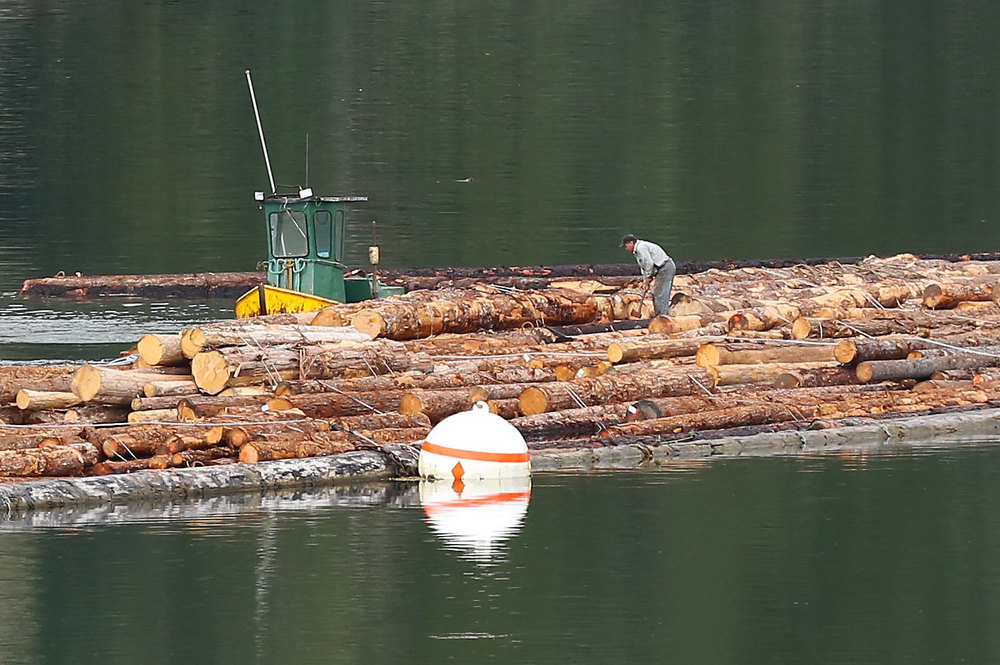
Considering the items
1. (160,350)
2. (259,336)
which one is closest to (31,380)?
(160,350)

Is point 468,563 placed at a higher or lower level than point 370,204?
lower

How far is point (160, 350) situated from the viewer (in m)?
29.0

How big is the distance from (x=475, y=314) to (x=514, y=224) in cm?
2518

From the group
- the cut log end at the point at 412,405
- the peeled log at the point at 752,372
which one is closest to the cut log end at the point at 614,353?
the peeled log at the point at 752,372

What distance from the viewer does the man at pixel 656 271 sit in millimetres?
35500

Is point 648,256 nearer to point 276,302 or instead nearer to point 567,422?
point 276,302

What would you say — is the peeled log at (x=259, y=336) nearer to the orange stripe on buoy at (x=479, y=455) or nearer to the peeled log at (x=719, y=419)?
the orange stripe on buoy at (x=479, y=455)

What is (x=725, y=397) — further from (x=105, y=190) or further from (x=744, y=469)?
(x=105, y=190)

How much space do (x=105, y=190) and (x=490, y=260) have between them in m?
21.4

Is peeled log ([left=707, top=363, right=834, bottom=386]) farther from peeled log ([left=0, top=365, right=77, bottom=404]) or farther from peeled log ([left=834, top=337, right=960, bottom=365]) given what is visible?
peeled log ([left=0, top=365, right=77, bottom=404])

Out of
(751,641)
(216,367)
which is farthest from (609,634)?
(216,367)

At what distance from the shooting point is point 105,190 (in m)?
70.5

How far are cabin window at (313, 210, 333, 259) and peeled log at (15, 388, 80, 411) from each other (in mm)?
12065

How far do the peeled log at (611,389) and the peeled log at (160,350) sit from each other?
165 inches
